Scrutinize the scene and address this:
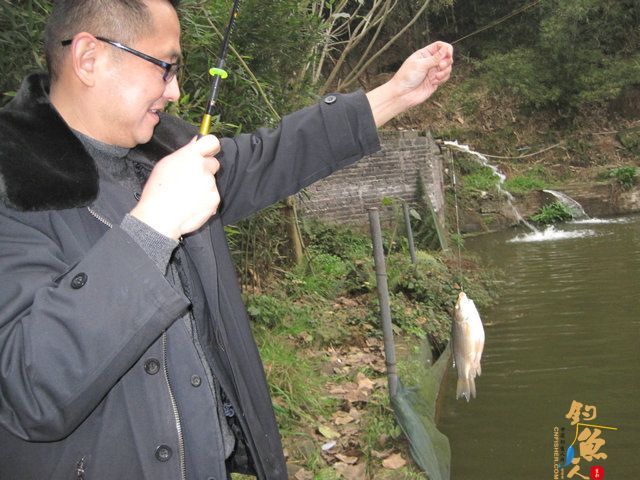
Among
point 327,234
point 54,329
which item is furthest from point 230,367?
point 327,234

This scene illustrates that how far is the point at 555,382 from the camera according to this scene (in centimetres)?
605

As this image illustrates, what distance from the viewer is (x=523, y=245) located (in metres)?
13.3

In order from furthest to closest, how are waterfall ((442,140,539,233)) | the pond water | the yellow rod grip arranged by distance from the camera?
waterfall ((442,140,539,233)), the pond water, the yellow rod grip

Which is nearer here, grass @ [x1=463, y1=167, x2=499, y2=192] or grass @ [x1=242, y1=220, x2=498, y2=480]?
grass @ [x1=242, y1=220, x2=498, y2=480]

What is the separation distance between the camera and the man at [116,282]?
123cm

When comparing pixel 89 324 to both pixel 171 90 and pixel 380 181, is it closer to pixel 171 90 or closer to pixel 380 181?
pixel 171 90

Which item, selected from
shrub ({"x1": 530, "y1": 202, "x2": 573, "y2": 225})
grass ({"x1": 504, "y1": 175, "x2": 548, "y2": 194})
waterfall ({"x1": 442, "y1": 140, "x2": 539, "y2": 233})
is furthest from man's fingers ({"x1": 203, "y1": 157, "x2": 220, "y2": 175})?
grass ({"x1": 504, "y1": 175, "x2": 548, "y2": 194})

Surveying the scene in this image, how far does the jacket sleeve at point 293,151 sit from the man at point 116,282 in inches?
8.0

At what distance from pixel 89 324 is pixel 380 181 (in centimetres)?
1174

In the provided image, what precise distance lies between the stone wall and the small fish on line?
28.7ft

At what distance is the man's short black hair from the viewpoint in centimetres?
154

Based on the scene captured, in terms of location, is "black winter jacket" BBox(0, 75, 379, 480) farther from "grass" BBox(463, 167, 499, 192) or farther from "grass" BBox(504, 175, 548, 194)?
"grass" BBox(504, 175, 548, 194)

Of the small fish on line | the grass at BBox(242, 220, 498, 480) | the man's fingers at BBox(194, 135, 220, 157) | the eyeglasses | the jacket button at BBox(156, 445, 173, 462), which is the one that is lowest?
the grass at BBox(242, 220, 498, 480)

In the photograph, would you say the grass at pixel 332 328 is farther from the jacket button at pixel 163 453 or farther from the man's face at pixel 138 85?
the man's face at pixel 138 85
